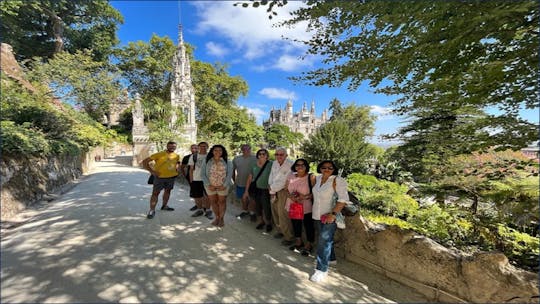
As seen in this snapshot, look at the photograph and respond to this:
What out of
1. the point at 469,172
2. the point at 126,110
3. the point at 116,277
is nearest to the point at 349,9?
the point at 469,172

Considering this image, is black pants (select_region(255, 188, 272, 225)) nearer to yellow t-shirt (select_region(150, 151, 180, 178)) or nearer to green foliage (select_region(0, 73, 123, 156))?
yellow t-shirt (select_region(150, 151, 180, 178))

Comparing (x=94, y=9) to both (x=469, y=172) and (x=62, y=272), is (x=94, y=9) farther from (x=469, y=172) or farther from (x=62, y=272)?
(x=469, y=172)

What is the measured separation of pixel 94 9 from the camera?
60.7 ft

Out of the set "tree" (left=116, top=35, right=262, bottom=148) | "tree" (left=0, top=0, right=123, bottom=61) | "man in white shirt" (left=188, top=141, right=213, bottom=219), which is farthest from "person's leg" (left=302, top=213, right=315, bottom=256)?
"tree" (left=116, top=35, right=262, bottom=148)

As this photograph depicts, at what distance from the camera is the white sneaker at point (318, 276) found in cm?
285

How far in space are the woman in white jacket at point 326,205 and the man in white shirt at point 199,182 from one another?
2.52 meters

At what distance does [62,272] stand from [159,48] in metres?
32.7

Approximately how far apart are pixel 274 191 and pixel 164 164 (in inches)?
95.6

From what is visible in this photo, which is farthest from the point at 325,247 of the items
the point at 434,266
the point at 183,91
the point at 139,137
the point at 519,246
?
the point at 183,91

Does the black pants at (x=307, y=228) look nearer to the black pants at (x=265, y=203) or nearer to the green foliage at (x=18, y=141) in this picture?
the black pants at (x=265, y=203)

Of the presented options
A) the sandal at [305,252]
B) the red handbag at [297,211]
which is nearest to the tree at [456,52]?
the red handbag at [297,211]

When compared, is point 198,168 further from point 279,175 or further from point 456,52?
point 456,52

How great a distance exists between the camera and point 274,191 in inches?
151

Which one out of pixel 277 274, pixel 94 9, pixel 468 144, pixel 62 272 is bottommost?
pixel 277 274
